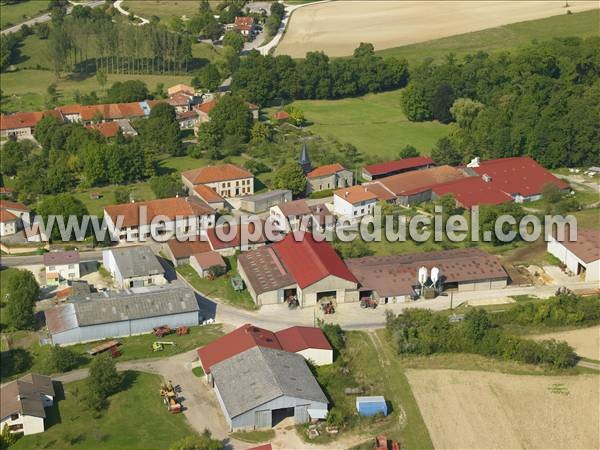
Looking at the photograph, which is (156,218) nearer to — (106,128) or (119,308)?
(119,308)

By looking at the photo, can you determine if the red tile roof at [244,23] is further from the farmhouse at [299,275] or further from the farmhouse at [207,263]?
the farmhouse at [299,275]

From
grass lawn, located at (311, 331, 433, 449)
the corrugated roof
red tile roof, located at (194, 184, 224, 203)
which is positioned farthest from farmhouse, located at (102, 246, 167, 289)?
grass lawn, located at (311, 331, 433, 449)

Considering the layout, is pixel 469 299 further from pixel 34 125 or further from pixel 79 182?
pixel 34 125

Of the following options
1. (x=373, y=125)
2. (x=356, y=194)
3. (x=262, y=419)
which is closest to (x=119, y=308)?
(x=262, y=419)

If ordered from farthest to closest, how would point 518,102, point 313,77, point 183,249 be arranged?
1. point 313,77
2. point 518,102
3. point 183,249

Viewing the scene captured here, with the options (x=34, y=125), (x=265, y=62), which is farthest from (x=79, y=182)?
(x=265, y=62)

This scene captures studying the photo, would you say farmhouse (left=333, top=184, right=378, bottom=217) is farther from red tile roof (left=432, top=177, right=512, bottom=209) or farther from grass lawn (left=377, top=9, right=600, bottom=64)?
grass lawn (left=377, top=9, right=600, bottom=64)
